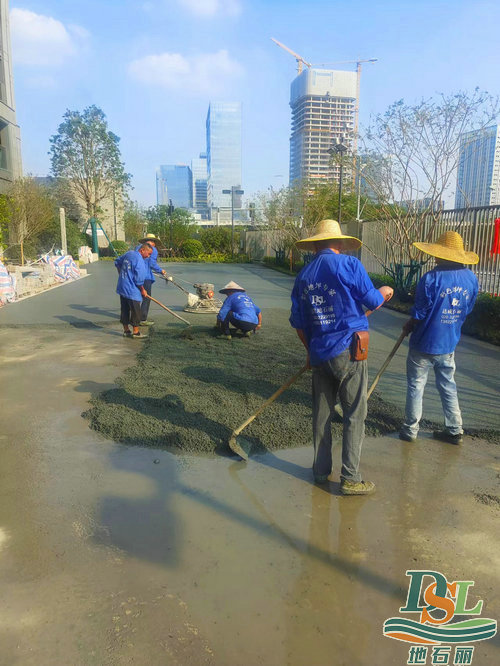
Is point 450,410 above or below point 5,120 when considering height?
below

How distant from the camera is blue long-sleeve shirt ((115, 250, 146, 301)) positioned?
8.38 meters

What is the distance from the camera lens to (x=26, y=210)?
25.1 metres

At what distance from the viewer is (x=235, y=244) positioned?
4384cm

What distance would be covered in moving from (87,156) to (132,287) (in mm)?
37440

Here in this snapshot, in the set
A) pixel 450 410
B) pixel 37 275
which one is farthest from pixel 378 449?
pixel 37 275

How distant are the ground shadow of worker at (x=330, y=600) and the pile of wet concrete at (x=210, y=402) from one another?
4.07 ft

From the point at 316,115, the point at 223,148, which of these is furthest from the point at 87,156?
the point at 223,148

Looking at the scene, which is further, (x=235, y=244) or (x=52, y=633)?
(x=235, y=244)

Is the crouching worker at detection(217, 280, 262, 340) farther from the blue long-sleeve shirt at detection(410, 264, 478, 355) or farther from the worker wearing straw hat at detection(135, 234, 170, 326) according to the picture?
the blue long-sleeve shirt at detection(410, 264, 478, 355)

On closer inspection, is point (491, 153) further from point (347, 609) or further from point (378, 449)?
point (347, 609)

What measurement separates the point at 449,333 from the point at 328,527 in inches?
75.9

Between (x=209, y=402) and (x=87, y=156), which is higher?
(x=87, y=156)

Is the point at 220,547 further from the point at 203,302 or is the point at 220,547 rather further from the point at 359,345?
the point at 203,302

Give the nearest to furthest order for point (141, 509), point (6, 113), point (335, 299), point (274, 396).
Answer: point (141, 509)
point (335, 299)
point (274, 396)
point (6, 113)
